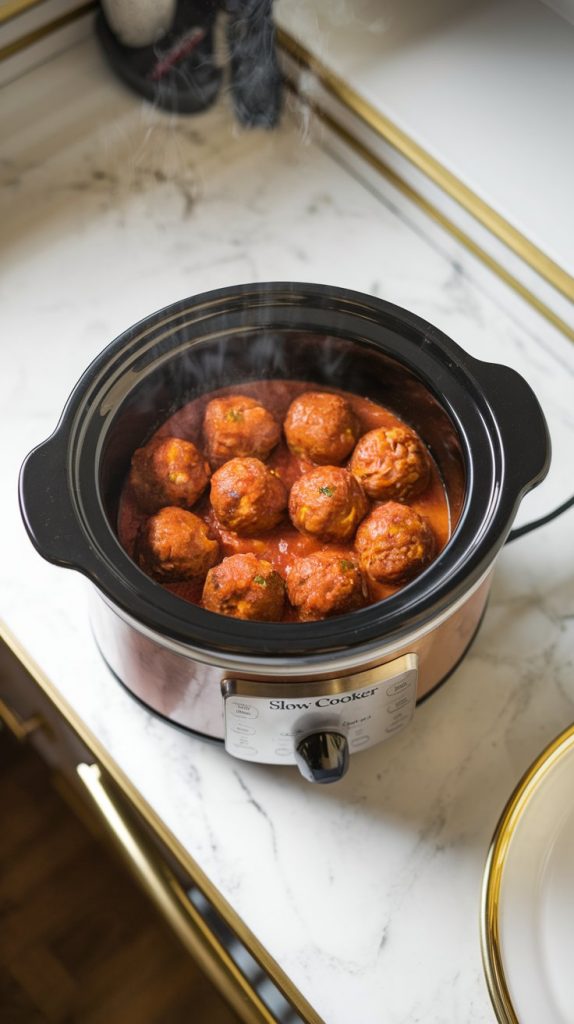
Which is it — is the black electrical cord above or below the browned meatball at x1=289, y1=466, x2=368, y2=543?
below

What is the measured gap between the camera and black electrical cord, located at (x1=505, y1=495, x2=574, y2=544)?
1.18 meters

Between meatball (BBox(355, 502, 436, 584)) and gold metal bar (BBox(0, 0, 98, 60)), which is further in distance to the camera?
gold metal bar (BBox(0, 0, 98, 60))

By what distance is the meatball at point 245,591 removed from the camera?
97cm

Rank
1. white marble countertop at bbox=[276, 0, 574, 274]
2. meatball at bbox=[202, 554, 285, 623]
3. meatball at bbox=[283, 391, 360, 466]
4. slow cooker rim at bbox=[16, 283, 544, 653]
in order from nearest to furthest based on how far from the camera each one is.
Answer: slow cooker rim at bbox=[16, 283, 544, 653], meatball at bbox=[202, 554, 285, 623], meatball at bbox=[283, 391, 360, 466], white marble countertop at bbox=[276, 0, 574, 274]

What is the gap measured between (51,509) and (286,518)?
270mm

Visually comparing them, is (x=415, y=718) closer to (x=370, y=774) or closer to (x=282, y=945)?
(x=370, y=774)

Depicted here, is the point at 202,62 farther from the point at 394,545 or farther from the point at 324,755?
the point at 324,755

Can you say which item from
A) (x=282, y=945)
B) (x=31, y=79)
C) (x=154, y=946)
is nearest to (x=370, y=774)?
(x=282, y=945)

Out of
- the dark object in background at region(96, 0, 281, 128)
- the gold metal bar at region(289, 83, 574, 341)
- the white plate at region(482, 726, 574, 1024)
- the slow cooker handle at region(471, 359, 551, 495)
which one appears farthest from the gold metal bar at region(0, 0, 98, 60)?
the white plate at region(482, 726, 574, 1024)

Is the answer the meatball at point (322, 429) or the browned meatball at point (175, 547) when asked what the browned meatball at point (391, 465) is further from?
the browned meatball at point (175, 547)

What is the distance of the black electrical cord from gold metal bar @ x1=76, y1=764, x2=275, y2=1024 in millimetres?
562

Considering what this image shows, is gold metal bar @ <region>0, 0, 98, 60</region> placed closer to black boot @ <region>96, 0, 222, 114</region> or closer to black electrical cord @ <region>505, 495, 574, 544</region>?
black boot @ <region>96, 0, 222, 114</region>

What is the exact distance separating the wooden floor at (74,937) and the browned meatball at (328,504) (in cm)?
81

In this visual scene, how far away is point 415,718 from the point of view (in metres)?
1.18
